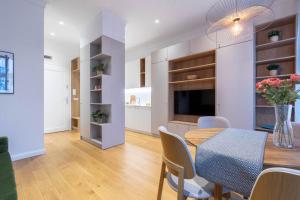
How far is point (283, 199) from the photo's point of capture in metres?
0.60

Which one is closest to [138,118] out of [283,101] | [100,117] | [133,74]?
[133,74]

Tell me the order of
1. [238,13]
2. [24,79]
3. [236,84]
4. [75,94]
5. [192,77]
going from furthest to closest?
[75,94] < [192,77] < [236,84] < [24,79] < [238,13]

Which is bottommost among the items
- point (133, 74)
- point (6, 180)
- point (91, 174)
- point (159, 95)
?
point (91, 174)

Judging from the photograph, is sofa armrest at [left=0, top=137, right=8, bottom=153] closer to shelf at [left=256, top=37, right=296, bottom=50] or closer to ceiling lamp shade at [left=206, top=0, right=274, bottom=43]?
ceiling lamp shade at [left=206, top=0, right=274, bottom=43]

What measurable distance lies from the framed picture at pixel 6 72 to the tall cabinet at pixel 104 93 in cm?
149

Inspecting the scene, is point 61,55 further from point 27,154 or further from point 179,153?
point 179,153

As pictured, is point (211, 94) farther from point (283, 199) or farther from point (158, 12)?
point (283, 199)

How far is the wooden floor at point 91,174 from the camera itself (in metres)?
1.86

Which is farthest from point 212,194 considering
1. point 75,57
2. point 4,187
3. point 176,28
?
point 75,57

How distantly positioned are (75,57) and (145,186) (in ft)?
17.0

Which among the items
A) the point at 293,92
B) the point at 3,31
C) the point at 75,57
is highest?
the point at 75,57

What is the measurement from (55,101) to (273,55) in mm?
5932

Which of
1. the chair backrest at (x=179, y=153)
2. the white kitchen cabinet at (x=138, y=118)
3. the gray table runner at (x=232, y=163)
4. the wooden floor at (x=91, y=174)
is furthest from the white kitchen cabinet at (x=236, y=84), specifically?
the chair backrest at (x=179, y=153)

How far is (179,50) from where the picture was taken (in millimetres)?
4051
